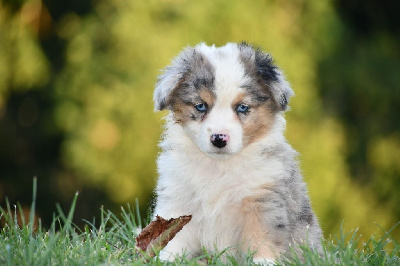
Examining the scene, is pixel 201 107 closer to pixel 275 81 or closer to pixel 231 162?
pixel 231 162

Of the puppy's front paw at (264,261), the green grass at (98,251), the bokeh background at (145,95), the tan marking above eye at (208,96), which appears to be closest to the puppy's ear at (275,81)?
the tan marking above eye at (208,96)

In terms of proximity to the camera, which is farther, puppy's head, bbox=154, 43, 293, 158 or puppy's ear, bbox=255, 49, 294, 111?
puppy's ear, bbox=255, 49, 294, 111

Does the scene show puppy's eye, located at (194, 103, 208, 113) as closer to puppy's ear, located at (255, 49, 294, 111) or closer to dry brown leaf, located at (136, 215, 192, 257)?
puppy's ear, located at (255, 49, 294, 111)

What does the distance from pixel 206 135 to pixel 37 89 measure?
19.6 feet

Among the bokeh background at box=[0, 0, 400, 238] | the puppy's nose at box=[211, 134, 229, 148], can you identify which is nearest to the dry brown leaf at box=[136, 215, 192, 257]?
the puppy's nose at box=[211, 134, 229, 148]

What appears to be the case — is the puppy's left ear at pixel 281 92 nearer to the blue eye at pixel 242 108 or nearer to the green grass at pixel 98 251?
the blue eye at pixel 242 108

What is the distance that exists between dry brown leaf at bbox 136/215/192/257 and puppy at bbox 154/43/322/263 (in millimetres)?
62

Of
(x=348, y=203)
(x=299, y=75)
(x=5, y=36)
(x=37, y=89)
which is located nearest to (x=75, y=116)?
(x=37, y=89)

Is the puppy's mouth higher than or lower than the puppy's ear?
lower

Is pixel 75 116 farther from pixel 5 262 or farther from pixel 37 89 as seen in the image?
pixel 5 262

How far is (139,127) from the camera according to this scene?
9180 millimetres

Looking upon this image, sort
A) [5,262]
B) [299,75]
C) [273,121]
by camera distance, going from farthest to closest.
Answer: [299,75]
[273,121]
[5,262]

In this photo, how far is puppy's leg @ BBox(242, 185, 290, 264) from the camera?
4195mm

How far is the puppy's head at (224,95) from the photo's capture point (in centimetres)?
436
